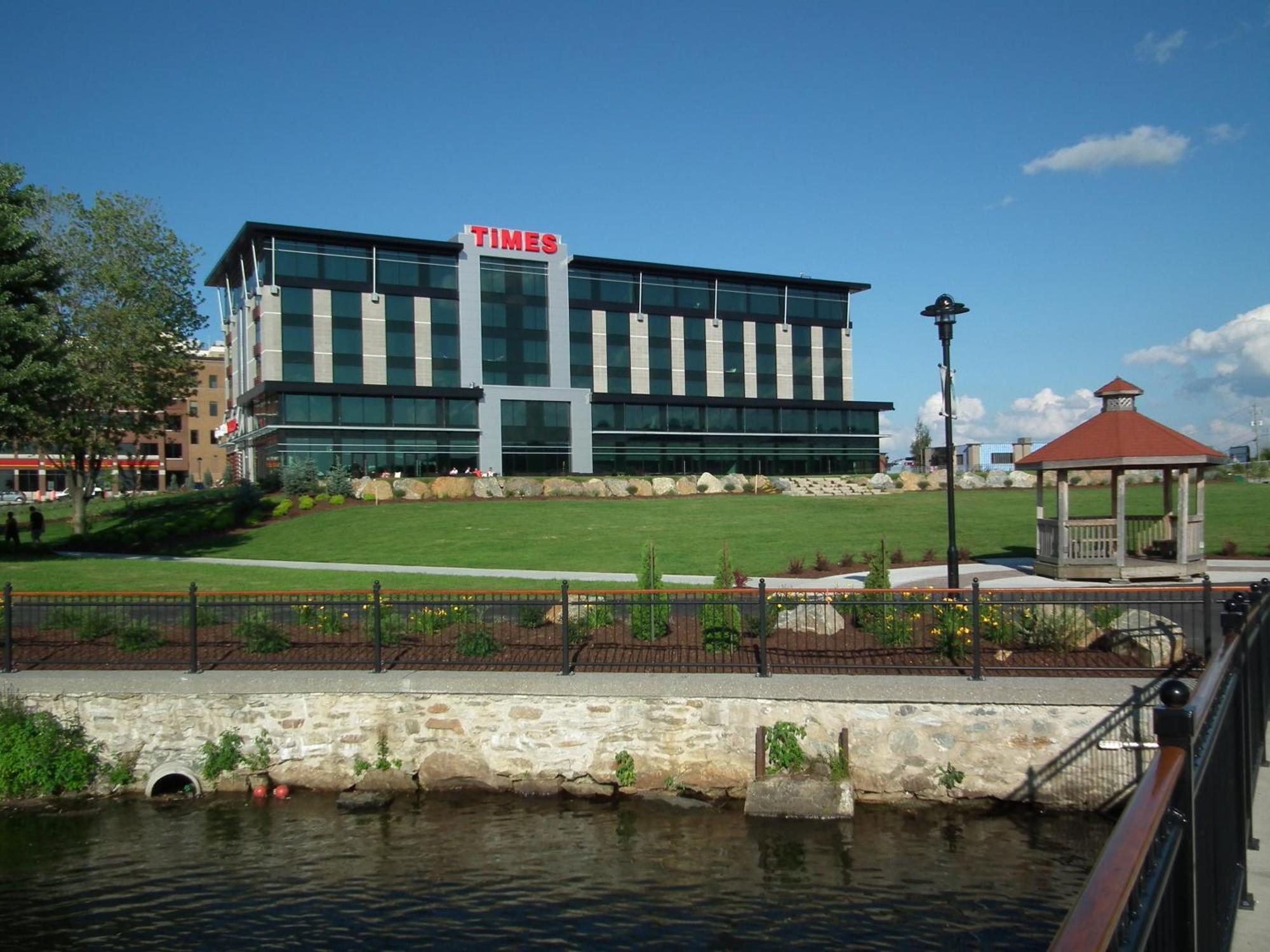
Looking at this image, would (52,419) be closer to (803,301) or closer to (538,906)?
(538,906)

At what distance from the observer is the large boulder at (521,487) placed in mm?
48531

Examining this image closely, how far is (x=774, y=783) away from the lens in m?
11.5

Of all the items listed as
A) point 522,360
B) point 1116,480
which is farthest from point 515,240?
point 1116,480

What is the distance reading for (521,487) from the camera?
49.0 m

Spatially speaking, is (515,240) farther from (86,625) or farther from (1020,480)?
(86,625)

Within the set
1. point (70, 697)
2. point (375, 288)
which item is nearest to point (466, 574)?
point (70, 697)

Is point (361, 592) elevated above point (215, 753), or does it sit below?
above

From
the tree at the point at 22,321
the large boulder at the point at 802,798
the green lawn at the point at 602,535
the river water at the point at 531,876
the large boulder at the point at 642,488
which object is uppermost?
the tree at the point at 22,321

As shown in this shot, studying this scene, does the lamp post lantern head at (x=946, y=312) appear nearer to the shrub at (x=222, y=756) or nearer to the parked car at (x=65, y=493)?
the shrub at (x=222, y=756)

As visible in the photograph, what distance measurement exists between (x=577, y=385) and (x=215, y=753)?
57.4 m

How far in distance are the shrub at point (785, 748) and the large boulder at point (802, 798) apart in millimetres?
325

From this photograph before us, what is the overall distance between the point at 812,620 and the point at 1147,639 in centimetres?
456

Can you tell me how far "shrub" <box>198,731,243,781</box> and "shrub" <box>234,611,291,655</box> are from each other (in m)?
2.00

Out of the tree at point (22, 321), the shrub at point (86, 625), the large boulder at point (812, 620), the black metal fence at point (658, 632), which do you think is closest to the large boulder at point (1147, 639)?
the black metal fence at point (658, 632)
